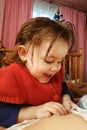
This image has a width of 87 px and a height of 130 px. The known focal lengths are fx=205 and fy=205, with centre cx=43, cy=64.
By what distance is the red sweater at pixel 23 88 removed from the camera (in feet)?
1.86

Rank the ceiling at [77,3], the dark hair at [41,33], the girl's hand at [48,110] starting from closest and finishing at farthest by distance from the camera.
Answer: the girl's hand at [48,110], the dark hair at [41,33], the ceiling at [77,3]

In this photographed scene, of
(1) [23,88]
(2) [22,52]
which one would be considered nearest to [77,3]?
(2) [22,52]

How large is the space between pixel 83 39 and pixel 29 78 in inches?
189

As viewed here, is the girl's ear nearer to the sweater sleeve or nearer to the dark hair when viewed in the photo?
the dark hair

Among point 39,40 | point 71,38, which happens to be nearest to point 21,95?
point 39,40

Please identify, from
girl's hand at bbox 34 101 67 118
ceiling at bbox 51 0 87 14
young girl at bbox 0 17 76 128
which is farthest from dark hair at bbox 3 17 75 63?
ceiling at bbox 51 0 87 14

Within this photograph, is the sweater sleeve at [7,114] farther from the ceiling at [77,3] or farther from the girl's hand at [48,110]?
the ceiling at [77,3]

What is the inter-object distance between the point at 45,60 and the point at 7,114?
0.65 feet

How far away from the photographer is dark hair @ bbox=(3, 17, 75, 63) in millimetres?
649

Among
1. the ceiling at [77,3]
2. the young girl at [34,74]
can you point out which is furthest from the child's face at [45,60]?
the ceiling at [77,3]

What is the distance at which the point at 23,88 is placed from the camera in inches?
24.7

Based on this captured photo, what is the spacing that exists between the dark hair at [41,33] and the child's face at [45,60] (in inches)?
0.6

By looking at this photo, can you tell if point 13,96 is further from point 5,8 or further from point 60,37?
point 5,8

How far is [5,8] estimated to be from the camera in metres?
4.13
